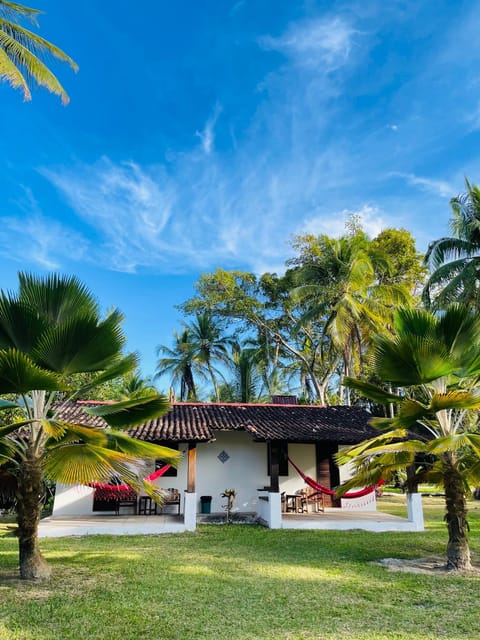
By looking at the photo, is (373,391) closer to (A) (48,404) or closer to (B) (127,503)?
(A) (48,404)

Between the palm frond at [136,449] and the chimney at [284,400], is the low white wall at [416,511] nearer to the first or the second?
the chimney at [284,400]

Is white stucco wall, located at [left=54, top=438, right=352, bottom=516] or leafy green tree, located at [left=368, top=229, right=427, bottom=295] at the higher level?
leafy green tree, located at [left=368, top=229, right=427, bottom=295]

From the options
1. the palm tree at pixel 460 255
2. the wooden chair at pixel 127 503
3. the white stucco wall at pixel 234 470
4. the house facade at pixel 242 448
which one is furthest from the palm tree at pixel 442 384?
the palm tree at pixel 460 255

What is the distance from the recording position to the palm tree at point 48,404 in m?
4.94

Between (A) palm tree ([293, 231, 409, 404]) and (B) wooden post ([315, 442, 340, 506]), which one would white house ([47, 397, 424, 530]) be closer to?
(B) wooden post ([315, 442, 340, 506])

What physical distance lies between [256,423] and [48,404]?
306 inches

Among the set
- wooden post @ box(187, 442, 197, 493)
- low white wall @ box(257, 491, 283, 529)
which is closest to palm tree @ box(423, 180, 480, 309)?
low white wall @ box(257, 491, 283, 529)

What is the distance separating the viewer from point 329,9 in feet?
29.8

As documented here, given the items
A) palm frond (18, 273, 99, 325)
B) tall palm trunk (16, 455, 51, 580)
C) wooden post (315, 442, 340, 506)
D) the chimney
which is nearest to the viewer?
tall palm trunk (16, 455, 51, 580)

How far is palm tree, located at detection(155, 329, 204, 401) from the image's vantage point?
28.7 metres

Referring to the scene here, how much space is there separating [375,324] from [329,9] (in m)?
12.8

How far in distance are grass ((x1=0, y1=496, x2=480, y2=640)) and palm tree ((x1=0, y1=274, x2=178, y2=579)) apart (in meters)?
1.06

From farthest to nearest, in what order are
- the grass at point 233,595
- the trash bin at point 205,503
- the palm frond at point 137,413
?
1. the trash bin at point 205,503
2. the palm frond at point 137,413
3. the grass at point 233,595

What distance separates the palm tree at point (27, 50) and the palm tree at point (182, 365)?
2017 centimetres
